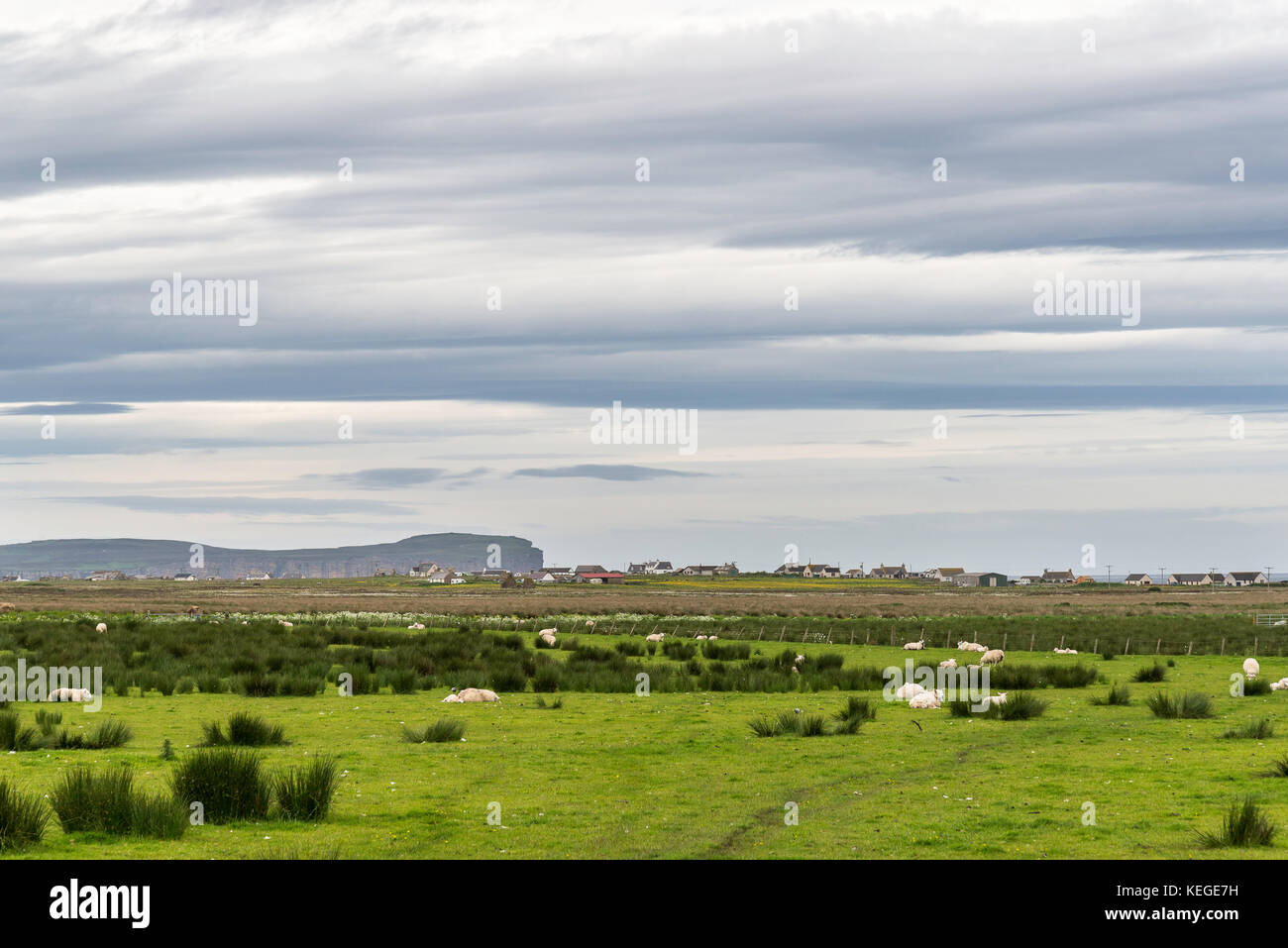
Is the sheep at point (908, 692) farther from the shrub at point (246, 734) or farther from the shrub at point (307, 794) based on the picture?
the shrub at point (307, 794)

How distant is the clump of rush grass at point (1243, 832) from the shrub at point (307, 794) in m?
9.86

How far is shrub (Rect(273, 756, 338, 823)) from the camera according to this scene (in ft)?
48.7

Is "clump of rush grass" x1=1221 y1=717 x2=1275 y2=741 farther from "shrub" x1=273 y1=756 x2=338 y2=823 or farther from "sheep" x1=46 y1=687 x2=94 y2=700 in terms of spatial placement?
"sheep" x1=46 y1=687 x2=94 y2=700

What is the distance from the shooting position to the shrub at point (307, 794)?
48.7 ft

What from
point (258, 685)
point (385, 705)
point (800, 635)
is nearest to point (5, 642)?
point (258, 685)

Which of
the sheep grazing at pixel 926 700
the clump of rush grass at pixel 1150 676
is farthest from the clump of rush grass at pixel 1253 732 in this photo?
the clump of rush grass at pixel 1150 676

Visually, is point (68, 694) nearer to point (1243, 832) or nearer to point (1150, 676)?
point (1243, 832)

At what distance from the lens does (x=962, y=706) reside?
86.3 feet

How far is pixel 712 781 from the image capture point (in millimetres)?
18234

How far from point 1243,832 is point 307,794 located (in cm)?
1047

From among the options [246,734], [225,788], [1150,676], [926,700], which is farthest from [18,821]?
[1150,676]
